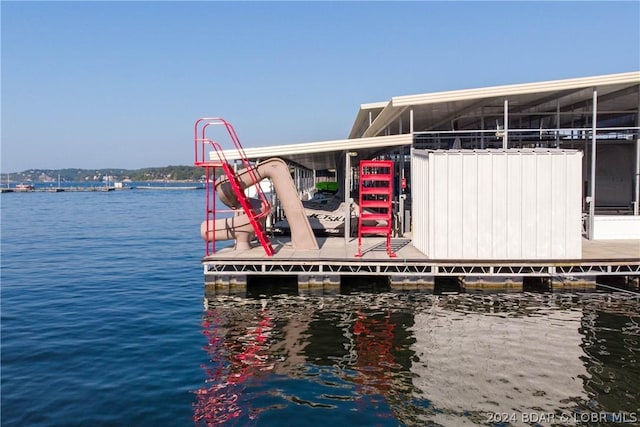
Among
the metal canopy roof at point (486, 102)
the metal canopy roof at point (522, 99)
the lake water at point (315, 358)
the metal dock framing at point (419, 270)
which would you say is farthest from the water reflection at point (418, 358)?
the metal canopy roof at point (522, 99)

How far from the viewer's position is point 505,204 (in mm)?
19094

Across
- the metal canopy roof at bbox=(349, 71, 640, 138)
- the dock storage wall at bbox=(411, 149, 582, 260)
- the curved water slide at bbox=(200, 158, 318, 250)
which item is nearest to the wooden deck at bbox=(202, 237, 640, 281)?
the dock storage wall at bbox=(411, 149, 582, 260)

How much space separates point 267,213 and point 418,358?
33.4ft

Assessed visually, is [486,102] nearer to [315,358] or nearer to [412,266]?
[412,266]

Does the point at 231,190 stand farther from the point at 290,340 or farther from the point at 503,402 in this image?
the point at 503,402

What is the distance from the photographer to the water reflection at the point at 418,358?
10.4 meters

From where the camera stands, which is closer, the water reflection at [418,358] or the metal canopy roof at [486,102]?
the water reflection at [418,358]

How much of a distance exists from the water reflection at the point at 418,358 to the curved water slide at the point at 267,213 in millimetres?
3099

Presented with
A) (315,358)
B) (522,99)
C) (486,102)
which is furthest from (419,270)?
(522,99)

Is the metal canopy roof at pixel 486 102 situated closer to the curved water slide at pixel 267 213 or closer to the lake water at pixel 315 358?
the curved water slide at pixel 267 213

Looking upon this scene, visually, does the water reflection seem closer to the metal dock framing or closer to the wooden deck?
the metal dock framing

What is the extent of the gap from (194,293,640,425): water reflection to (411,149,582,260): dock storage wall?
1748 mm

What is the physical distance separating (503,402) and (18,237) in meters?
42.8

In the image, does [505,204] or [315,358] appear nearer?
[315,358]
